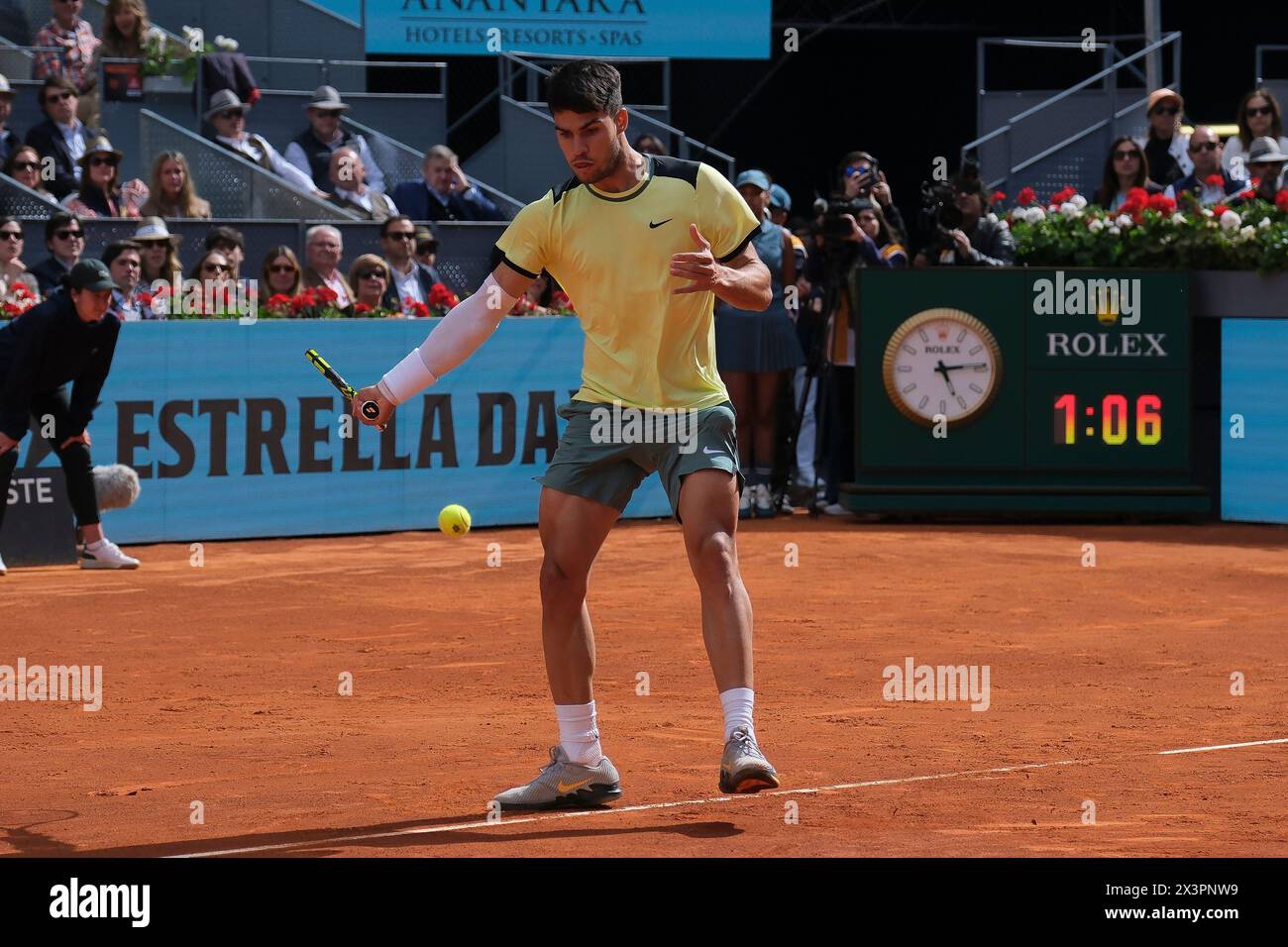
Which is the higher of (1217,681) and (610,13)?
(610,13)

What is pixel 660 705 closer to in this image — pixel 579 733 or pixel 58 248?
pixel 579 733

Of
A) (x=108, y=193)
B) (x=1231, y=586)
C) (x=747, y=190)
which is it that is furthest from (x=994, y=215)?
(x=108, y=193)

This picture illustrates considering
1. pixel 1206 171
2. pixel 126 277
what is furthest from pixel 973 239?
pixel 126 277

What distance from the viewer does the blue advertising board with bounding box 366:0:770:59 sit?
68.2ft

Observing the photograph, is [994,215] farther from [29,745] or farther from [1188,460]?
[29,745]

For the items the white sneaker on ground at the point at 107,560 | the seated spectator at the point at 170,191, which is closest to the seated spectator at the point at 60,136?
the seated spectator at the point at 170,191

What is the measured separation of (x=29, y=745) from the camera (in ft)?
24.1

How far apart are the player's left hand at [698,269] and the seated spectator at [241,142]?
1184cm

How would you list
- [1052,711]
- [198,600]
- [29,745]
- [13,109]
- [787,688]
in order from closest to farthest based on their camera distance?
[29,745] < [1052,711] < [787,688] < [198,600] < [13,109]

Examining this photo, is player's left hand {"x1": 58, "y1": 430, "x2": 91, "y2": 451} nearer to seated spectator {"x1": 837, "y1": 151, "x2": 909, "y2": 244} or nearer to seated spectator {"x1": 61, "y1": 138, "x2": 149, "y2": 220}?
seated spectator {"x1": 61, "y1": 138, "x2": 149, "y2": 220}

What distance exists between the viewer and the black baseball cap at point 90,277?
38.8ft

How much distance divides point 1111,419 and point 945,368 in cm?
130

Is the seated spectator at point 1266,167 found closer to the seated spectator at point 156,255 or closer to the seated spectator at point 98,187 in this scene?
the seated spectator at point 156,255

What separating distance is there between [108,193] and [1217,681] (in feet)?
33.2
